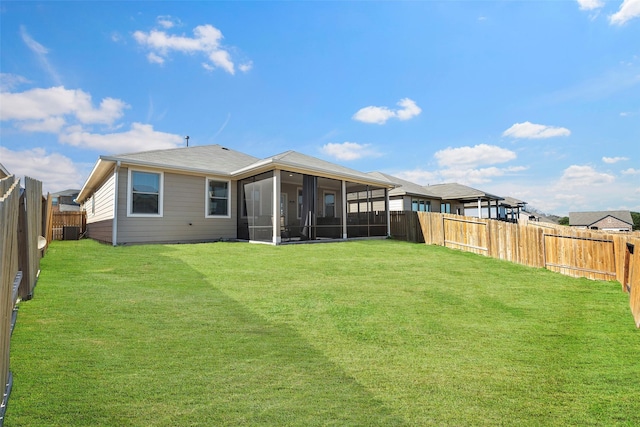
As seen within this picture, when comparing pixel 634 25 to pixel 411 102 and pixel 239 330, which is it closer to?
pixel 411 102

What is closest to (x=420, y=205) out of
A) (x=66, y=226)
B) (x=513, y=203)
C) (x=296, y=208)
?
(x=296, y=208)

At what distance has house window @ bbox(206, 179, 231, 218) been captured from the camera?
12.2m

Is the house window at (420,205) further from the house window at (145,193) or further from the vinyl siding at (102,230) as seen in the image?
the vinyl siding at (102,230)

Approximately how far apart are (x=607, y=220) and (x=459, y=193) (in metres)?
51.7

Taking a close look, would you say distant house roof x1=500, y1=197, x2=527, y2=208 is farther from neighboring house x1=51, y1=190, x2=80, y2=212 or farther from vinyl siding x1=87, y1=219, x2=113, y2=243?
neighboring house x1=51, y1=190, x2=80, y2=212

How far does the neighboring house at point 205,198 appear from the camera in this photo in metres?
10.5

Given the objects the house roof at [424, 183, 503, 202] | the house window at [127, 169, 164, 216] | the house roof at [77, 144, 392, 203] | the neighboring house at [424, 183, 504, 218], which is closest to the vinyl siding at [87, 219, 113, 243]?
the house window at [127, 169, 164, 216]

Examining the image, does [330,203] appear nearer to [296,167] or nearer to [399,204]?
[296,167]

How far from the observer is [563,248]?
25.5ft

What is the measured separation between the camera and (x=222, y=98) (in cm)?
1348

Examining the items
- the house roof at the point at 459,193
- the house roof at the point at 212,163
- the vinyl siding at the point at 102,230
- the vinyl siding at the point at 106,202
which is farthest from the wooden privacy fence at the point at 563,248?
the house roof at the point at 459,193

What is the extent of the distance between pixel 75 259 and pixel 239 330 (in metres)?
5.98

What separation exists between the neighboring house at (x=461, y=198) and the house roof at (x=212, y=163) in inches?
466

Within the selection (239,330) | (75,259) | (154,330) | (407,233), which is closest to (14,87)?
(75,259)
